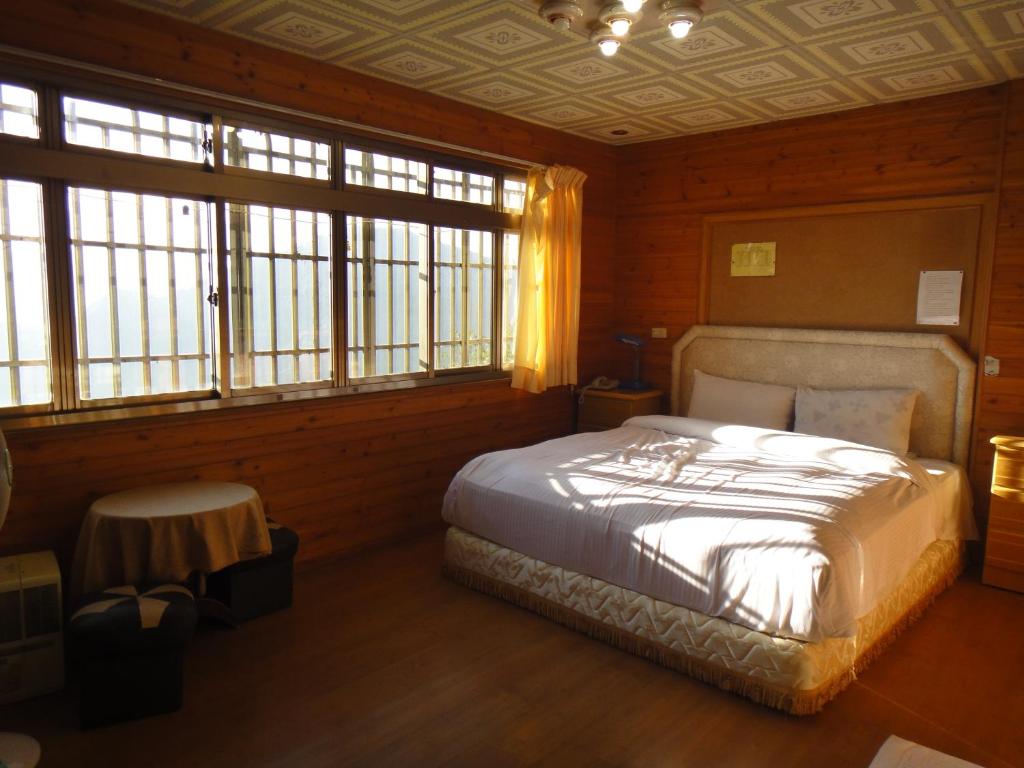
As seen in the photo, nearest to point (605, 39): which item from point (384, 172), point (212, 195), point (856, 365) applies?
point (384, 172)

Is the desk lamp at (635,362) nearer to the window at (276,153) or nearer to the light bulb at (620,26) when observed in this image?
the window at (276,153)

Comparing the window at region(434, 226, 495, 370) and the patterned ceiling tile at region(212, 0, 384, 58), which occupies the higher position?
the patterned ceiling tile at region(212, 0, 384, 58)

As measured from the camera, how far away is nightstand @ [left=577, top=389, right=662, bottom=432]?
492 cm

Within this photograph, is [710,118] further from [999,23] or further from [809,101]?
[999,23]

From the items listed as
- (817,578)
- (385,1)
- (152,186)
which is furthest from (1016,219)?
(152,186)

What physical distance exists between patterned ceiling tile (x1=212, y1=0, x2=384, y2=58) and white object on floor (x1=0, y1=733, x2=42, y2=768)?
8.98 ft

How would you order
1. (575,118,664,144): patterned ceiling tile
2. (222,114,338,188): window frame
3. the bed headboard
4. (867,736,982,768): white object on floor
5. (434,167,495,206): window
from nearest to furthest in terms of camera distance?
1. (867,736,982,768): white object on floor
2. (222,114,338,188): window frame
3. the bed headboard
4. (434,167,495,206): window
5. (575,118,664,144): patterned ceiling tile

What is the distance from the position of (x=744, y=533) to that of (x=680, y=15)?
77.3 inches

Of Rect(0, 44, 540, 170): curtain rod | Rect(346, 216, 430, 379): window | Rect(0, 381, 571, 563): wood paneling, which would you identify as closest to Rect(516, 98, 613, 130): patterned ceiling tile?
Rect(0, 44, 540, 170): curtain rod

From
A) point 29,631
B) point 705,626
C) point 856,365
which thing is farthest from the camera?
point 856,365

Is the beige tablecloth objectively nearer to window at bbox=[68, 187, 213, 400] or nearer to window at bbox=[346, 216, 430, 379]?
window at bbox=[68, 187, 213, 400]

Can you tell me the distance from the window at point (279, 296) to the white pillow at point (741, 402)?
2383 millimetres

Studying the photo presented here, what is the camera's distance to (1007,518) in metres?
3.44

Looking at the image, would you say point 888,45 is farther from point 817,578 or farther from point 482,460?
point 482,460
